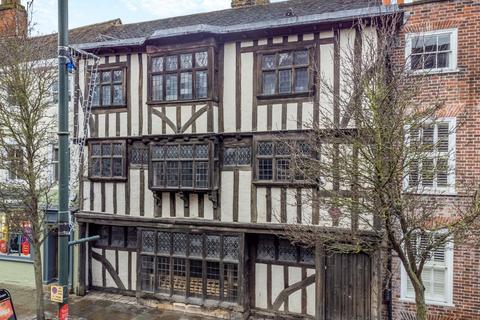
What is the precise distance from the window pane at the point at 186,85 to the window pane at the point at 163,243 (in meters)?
4.34

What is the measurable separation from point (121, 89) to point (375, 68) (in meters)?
8.47

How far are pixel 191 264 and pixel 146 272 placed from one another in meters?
1.63

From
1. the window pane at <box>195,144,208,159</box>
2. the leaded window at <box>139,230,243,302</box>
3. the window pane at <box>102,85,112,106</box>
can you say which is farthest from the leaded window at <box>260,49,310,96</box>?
the window pane at <box>102,85,112,106</box>

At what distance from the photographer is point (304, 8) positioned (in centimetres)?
1221

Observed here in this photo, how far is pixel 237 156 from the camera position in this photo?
1080cm

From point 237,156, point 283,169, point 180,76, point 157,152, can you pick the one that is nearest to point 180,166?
point 157,152

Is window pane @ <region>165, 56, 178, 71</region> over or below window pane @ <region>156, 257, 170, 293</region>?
over

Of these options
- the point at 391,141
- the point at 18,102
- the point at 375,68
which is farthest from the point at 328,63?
the point at 18,102

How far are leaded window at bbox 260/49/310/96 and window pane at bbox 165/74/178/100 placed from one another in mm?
2691

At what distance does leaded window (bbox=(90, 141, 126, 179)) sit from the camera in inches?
476

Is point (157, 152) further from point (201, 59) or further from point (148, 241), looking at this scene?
point (201, 59)

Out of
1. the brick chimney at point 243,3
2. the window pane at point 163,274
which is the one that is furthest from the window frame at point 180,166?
the brick chimney at point 243,3

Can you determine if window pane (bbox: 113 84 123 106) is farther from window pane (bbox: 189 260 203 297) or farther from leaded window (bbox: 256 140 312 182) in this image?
window pane (bbox: 189 260 203 297)

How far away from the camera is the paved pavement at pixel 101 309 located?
10.9 metres
